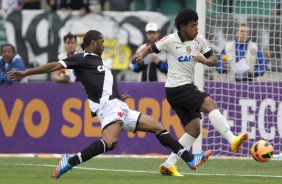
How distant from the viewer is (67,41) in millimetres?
18484

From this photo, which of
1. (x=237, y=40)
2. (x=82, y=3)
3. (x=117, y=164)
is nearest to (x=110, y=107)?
(x=117, y=164)

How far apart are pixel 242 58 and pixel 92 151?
19.8 feet

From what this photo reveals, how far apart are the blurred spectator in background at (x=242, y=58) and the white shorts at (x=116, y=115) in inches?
203

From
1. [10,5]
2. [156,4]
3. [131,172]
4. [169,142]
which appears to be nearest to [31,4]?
[10,5]

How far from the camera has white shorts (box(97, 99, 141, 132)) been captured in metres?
12.4

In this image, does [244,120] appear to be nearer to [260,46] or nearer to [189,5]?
[260,46]

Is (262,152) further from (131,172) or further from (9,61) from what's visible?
(9,61)

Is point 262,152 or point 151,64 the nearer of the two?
point 262,152

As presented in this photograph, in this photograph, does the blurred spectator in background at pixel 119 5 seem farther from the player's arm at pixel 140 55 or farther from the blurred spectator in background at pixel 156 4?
the player's arm at pixel 140 55

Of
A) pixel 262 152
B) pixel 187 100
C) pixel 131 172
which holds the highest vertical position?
pixel 187 100

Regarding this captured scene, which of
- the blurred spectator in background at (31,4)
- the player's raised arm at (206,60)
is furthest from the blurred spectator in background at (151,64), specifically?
the blurred spectator in background at (31,4)

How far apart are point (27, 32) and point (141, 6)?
401 cm

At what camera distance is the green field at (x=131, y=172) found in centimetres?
1198

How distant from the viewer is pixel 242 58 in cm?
1747
